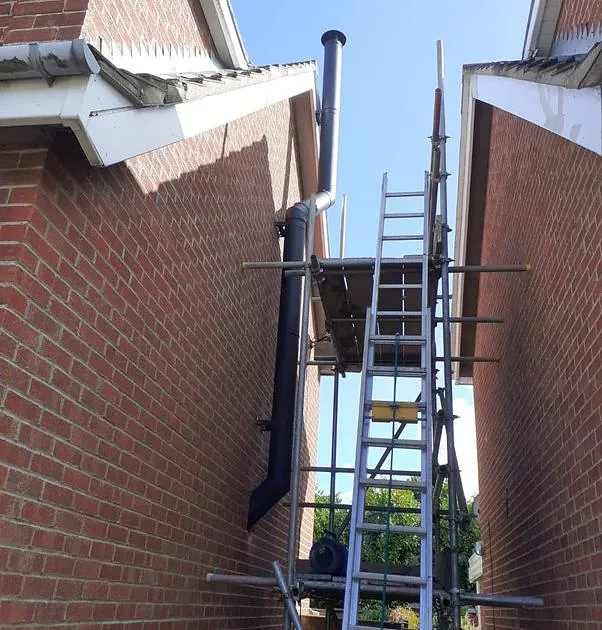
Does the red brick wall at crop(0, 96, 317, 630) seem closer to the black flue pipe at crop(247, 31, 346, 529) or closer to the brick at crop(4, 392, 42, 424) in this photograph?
the brick at crop(4, 392, 42, 424)

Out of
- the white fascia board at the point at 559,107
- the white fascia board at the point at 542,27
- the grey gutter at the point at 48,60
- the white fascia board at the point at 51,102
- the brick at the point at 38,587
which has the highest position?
the white fascia board at the point at 542,27

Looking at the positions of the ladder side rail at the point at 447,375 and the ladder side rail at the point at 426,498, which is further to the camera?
the ladder side rail at the point at 447,375

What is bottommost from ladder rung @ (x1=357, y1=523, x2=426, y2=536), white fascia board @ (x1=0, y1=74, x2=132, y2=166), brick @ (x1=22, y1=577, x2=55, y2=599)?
brick @ (x1=22, y1=577, x2=55, y2=599)

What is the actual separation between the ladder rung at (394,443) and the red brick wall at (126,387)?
1270 mm

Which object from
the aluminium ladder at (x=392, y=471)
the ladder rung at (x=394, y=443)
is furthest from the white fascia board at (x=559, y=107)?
the ladder rung at (x=394, y=443)

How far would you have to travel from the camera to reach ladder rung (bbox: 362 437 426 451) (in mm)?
4215

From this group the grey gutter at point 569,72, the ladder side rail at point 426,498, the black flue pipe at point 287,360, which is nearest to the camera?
the grey gutter at point 569,72

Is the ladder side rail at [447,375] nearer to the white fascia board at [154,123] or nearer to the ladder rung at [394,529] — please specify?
the ladder rung at [394,529]

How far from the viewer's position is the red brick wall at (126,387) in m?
2.56

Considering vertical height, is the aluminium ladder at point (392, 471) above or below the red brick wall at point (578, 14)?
below

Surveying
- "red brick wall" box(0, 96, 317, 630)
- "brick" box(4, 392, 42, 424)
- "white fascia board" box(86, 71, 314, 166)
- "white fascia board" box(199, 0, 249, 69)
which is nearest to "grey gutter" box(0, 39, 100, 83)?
"white fascia board" box(86, 71, 314, 166)

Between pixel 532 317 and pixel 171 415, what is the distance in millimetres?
3177

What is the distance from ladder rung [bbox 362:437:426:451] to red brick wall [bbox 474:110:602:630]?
95cm

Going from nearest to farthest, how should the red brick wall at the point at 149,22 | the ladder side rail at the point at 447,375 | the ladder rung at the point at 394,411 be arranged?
the red brick wall at the point at 149,22, the ladder rung at the point at 394,411, the ladder side rail at the point at 447,375
